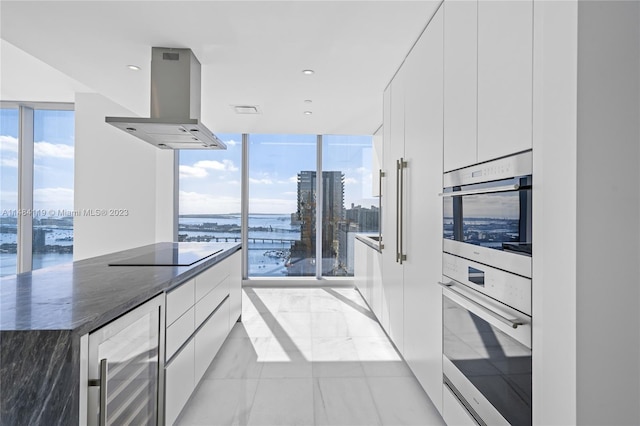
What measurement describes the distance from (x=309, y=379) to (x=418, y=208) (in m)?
1.47

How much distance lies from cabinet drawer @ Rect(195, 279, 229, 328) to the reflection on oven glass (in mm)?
1549

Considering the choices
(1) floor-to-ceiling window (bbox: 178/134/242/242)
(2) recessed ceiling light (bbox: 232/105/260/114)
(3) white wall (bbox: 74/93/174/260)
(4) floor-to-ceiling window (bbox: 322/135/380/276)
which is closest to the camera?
(2) recessed ceiling light (bbox: 232/105/260/114)

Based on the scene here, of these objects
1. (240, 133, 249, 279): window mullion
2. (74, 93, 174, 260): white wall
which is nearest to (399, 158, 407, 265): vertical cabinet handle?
(240, 133, 249, 279): window mullion

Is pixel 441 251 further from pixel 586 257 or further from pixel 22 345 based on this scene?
pixel 22 345

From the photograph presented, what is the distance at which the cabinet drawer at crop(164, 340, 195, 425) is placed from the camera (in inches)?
67.2

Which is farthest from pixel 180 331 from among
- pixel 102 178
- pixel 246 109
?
pixel 102 178

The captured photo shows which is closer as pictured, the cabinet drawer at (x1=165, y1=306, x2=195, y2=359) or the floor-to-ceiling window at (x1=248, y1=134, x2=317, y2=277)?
the cabinet drawer at (x1=165, y1=306, x2=195, y2=359)

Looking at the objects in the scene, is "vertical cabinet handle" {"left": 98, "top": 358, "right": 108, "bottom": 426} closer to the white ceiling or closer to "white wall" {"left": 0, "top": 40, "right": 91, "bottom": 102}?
the white ceiling

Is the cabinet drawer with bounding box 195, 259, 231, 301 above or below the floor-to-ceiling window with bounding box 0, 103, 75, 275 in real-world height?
below

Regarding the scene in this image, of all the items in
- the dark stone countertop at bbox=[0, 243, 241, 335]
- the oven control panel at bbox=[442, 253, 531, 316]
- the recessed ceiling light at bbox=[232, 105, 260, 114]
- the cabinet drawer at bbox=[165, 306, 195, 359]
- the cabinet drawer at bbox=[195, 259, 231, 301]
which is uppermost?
the recessed ceiling light at bbox=[232, 105, 260, 114]

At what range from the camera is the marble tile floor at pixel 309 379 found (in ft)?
6.61

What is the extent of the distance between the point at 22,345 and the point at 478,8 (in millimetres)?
2093

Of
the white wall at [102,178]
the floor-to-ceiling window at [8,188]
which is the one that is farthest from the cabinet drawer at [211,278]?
the floor-to-ceiling window at [8,188]

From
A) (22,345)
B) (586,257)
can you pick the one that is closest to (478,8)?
(586,257)
